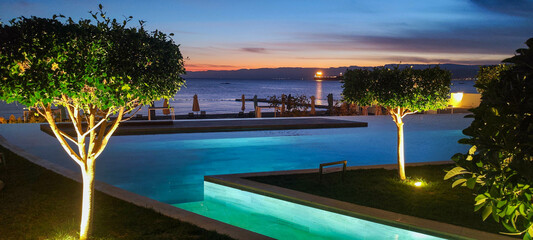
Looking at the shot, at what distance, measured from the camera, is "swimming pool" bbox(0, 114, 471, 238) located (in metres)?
9.27

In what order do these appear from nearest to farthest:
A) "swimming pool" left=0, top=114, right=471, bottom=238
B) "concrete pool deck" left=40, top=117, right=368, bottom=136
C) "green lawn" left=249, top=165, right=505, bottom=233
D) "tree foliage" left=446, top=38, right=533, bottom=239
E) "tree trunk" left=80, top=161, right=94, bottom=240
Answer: "tree foliage" left=446, top=38, right=533, bottom=239
"tree trunk" left=80, top=161, right=94, bottom=240
"green lawn" left=249, top=165, right=505, bottom=233
"swimming pool" left=0, top=114, right=471, bottom=238
"concrete pool deck" left=40, top=117, right=368, bottom=136

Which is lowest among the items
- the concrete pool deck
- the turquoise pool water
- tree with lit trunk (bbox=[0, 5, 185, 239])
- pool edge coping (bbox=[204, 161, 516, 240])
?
the turquoise pool water

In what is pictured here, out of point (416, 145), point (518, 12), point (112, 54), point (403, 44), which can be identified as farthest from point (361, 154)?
point (403, 44)

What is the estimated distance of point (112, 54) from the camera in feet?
12.8

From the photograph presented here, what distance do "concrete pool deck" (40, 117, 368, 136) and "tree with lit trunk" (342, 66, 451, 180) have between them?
8.62 meters

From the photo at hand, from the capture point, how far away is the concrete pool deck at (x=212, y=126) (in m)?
14.6

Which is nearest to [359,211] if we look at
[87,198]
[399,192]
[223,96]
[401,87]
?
[399,192]

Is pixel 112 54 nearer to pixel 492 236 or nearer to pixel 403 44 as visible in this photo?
pixel 492 236

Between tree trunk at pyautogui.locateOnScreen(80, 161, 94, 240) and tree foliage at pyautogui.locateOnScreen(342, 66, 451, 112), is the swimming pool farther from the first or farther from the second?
tree foliage at pyautogui.locateOnScreen(342, 66, 451, 112)

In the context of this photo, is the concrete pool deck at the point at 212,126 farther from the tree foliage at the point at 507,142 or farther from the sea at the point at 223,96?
the tree foliage at the point at 507,142

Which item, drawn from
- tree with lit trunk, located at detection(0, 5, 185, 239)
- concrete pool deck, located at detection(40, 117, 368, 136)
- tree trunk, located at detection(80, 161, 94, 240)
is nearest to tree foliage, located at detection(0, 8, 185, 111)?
tree with lit trunk, located at detection(0, 5, 185, 239)

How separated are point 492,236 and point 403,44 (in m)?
27.2

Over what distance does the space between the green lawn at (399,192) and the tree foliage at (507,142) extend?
331 centimetres

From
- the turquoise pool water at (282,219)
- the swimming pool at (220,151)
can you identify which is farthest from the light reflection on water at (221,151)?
the turquoise pool water at (282,219)
